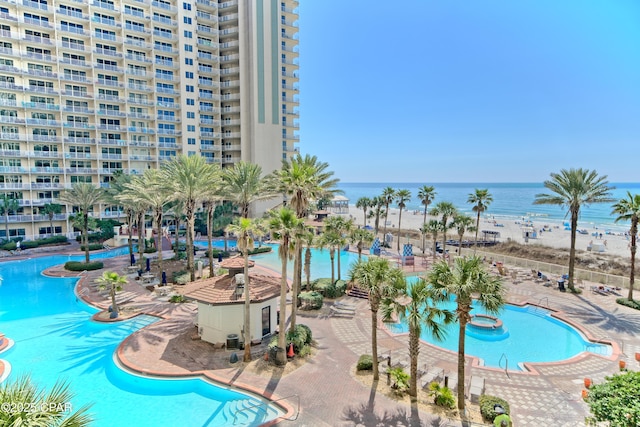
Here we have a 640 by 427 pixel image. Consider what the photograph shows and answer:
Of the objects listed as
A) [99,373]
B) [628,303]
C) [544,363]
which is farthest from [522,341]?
[99,373]

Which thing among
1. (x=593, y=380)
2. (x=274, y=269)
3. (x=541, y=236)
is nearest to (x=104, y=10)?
(x=274, y=269)

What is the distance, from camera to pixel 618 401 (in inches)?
406

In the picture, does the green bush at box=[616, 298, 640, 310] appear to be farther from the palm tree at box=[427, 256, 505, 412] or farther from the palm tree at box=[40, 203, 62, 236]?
the palm tree at box=[40, 203, 62, 236]

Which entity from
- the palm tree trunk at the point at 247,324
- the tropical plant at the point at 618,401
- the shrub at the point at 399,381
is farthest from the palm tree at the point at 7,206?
the tropical plant at the point at 618,401

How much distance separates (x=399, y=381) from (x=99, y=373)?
1503cm

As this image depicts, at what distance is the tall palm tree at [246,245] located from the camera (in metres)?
18.3

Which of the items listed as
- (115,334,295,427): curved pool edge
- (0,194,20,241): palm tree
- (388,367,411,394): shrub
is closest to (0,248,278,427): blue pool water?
(115,334,295,427): curved pool edge

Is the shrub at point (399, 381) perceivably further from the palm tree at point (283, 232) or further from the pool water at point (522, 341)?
the pool water at point (522, 341)

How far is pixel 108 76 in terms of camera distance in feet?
205

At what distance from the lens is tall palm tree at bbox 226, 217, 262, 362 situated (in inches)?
722

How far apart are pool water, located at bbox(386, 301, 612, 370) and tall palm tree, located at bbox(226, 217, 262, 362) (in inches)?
411

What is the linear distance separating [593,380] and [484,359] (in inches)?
200

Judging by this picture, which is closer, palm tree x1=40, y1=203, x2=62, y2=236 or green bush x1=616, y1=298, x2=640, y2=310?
green bush x1=616, y1=298, x2=640, y2=310

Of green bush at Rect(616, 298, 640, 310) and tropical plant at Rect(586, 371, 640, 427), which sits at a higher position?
tropical plant at Rect(586, 371, 640, 427)
